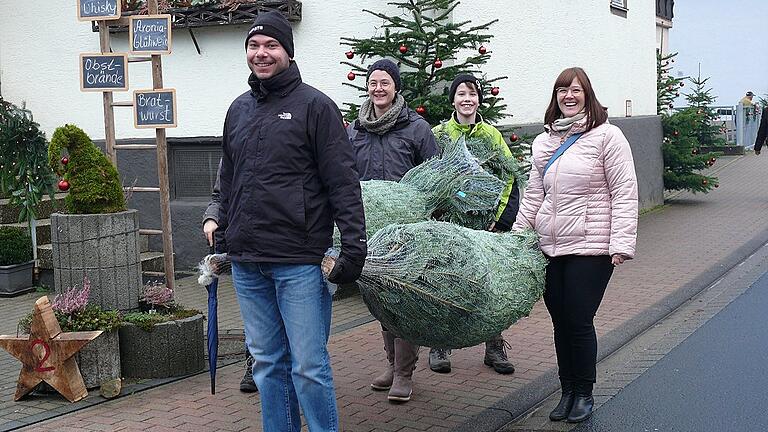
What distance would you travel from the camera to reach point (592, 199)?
520cm

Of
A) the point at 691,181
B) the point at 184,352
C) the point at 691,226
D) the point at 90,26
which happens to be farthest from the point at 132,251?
the point at 691,181

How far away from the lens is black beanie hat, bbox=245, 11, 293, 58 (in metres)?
4.14

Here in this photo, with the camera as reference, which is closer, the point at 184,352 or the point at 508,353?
the point at 184,352

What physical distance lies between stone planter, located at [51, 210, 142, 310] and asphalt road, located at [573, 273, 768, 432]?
9.83 feet

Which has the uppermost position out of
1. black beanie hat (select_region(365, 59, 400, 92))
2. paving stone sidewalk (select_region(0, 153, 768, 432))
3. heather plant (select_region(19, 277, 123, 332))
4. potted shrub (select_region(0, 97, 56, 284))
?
black beanie hat (select_region(365, 59, 400, 92))

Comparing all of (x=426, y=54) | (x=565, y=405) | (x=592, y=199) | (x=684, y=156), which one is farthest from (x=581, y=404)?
(x=684, y=156)

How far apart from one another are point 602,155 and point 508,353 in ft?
7.29

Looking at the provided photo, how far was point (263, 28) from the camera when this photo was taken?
13.6 ft

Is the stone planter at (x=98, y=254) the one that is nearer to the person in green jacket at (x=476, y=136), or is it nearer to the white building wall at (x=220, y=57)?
the person in green jacket at (x=476, y=136)

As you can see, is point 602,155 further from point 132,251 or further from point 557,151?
point 132,251

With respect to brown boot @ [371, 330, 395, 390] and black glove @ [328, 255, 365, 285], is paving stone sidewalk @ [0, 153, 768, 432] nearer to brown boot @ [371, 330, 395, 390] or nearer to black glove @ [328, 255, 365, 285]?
brown boot @ [371, 330, 395, 390]

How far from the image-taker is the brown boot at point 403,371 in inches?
228

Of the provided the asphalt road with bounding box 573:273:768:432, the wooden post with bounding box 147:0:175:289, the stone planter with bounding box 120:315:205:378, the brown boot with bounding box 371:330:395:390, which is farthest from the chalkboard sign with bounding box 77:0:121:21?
the asphalt road with bounding box 573:273:768:432

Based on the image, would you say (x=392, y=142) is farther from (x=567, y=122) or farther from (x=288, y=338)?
(x=288, y=338)
